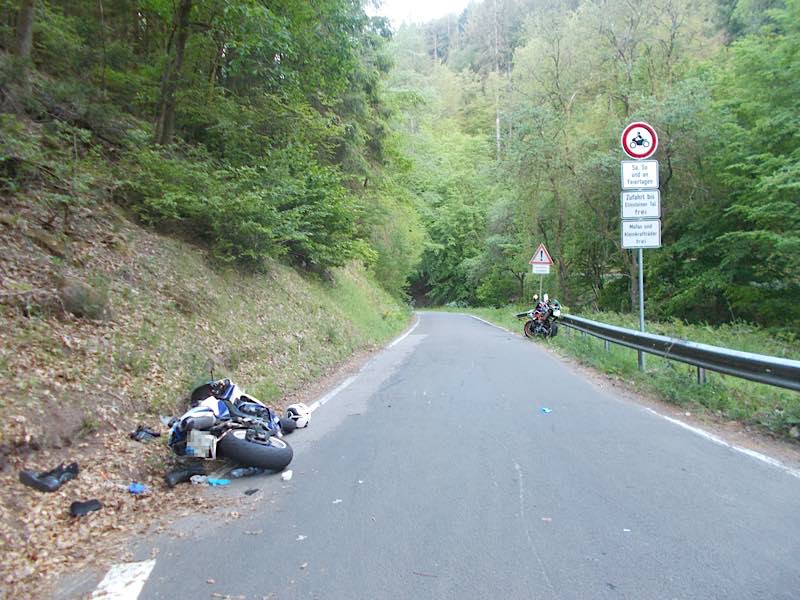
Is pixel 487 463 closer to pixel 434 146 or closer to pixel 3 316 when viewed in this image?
pixel 3 316

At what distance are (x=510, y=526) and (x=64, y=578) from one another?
2840 millimetres

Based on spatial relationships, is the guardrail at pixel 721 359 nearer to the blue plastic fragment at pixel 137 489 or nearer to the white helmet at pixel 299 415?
the white helmet at pixel 299 415

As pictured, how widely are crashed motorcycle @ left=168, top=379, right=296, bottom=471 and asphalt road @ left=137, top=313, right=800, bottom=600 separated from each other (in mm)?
213

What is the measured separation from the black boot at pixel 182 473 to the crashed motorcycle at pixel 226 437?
0.42 ft

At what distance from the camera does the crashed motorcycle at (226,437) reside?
4.98 metres

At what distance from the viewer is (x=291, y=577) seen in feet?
10.7

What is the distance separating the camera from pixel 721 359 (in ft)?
24.6

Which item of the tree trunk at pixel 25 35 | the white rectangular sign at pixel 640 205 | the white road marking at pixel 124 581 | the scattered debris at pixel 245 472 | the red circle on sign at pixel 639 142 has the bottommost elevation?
the white road marking at pixel 124 581

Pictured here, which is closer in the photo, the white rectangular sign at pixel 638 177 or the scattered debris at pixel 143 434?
the scattered debris at pixel 143 434

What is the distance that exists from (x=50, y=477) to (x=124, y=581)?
154cm

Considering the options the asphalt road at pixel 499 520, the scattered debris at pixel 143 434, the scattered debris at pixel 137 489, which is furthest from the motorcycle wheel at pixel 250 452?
the scattered debris at pixel 143 434

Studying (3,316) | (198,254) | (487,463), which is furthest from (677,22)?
(3,316)

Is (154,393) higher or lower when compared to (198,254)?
lower

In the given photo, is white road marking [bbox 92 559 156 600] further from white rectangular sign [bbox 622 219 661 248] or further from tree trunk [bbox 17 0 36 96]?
white rectangular sign [bbox 622 219 661 248]
